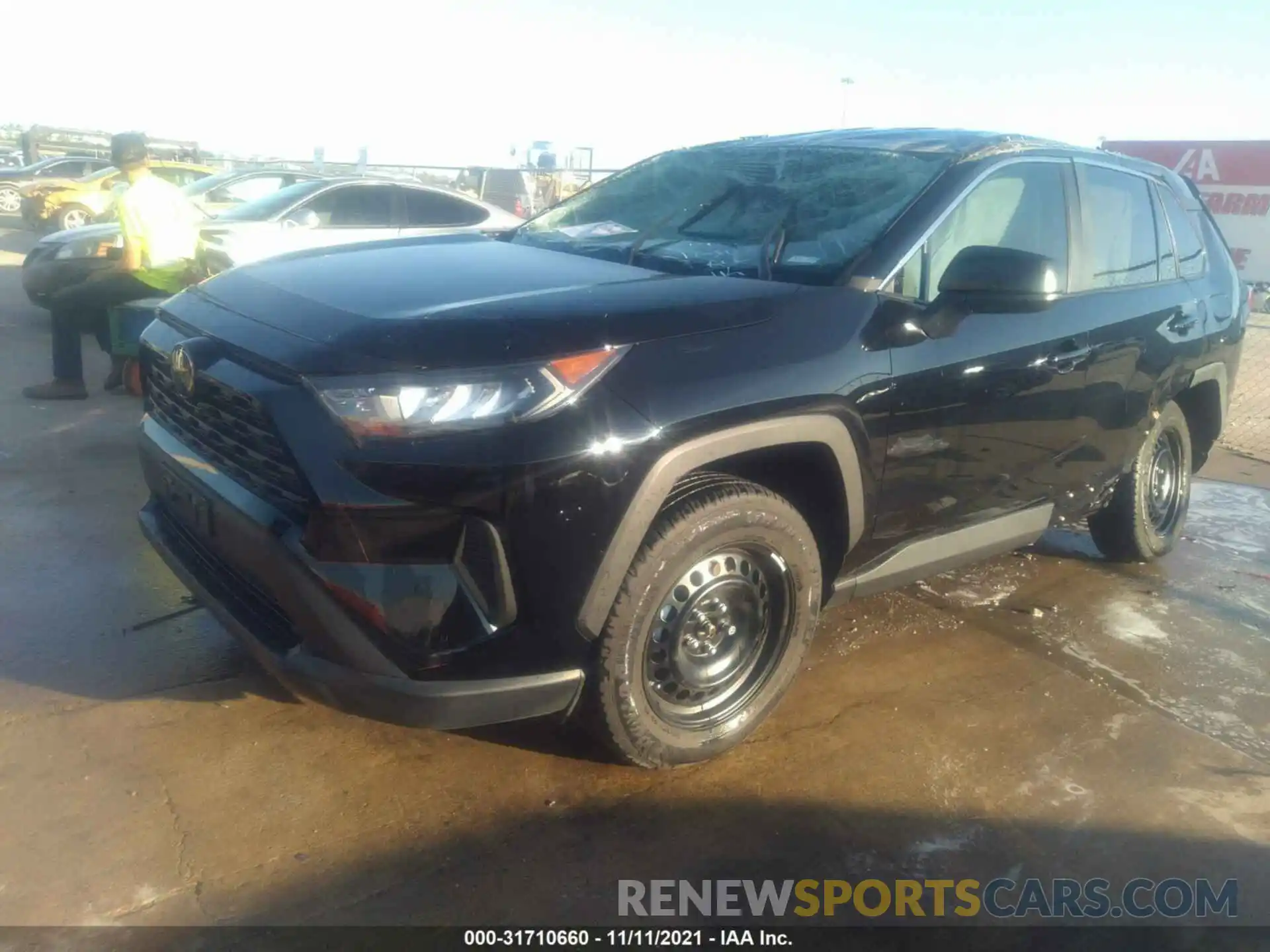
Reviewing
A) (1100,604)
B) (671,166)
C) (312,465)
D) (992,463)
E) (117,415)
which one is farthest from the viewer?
(117,415)

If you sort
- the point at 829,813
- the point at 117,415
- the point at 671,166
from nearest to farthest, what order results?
the point at 829,813 → the point at 671,166 → the point at 117,415

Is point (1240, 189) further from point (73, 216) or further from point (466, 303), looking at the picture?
point (466, 303)

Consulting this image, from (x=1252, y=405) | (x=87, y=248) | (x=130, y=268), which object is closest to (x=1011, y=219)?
(x=130, y=268)

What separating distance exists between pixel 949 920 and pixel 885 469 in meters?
1.28

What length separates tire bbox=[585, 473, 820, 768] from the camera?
2645 mm

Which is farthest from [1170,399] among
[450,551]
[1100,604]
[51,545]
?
[51,545]

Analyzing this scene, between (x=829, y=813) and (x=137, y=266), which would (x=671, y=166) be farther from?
(x=137, y=266)

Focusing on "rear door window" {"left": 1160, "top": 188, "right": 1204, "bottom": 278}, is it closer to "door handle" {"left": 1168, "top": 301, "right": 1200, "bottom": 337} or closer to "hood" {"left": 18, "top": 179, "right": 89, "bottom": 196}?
"door handle" {"left": 1168, "top": 301, "right": 1200, "bottom": 337}

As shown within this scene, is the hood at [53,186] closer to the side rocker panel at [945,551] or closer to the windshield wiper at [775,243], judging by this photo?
the windshield wiper at [775,243]

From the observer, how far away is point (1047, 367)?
3555 mm

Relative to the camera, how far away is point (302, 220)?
29.7 ft

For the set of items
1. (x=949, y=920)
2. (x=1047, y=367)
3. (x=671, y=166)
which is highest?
(x=671, y=166)

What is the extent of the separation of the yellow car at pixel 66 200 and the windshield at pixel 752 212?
1541cm

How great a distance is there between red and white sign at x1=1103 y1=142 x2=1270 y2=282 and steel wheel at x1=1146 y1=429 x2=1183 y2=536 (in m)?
19.2
